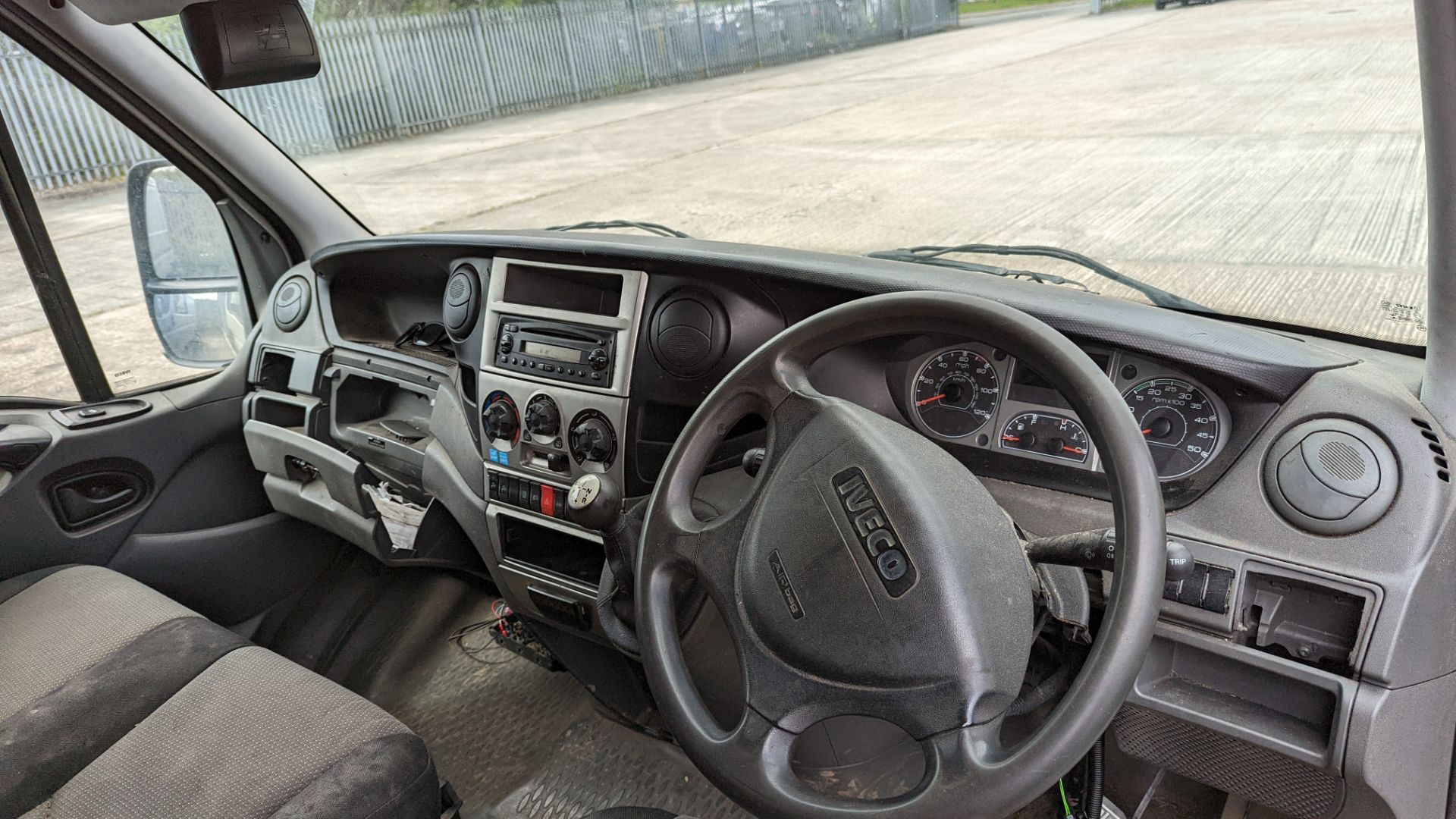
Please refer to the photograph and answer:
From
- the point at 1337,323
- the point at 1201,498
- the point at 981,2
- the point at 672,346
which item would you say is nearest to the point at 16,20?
the point at 672,346

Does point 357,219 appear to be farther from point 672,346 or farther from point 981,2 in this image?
point 981,2

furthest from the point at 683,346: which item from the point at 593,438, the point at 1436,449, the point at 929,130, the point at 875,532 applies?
the point at 929,130

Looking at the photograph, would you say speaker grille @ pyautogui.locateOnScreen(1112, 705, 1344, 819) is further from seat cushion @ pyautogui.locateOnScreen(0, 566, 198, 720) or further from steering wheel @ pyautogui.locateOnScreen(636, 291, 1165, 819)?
seat cushion @ pyautogui.locateOnScreen(0, 566, 198, 720)

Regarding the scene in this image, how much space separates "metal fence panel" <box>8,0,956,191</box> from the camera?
11.2 ft

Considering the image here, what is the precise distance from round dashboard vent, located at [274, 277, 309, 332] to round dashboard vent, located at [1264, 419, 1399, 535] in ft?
7.79

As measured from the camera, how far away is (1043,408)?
4.87 feet

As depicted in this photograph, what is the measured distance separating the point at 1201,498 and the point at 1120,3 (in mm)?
1697

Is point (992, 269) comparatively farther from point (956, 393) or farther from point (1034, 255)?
point (956, 393)

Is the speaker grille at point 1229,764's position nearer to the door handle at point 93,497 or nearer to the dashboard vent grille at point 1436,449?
the dashboard vent grille at point 1436,449

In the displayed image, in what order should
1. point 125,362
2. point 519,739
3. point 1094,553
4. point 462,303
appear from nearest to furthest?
point 1094,553
point 462,303
point 519,739
point 125,362

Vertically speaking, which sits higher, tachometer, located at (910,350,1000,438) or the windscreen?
the windscreen

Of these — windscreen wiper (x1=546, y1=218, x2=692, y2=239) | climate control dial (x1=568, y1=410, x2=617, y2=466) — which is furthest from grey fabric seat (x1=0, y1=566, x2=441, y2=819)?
windscreen wiper (x1=546, y1=218, x2=692, y2=239)

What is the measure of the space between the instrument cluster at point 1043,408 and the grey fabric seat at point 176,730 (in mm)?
1053

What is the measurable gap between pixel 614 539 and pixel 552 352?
21.1 inches
